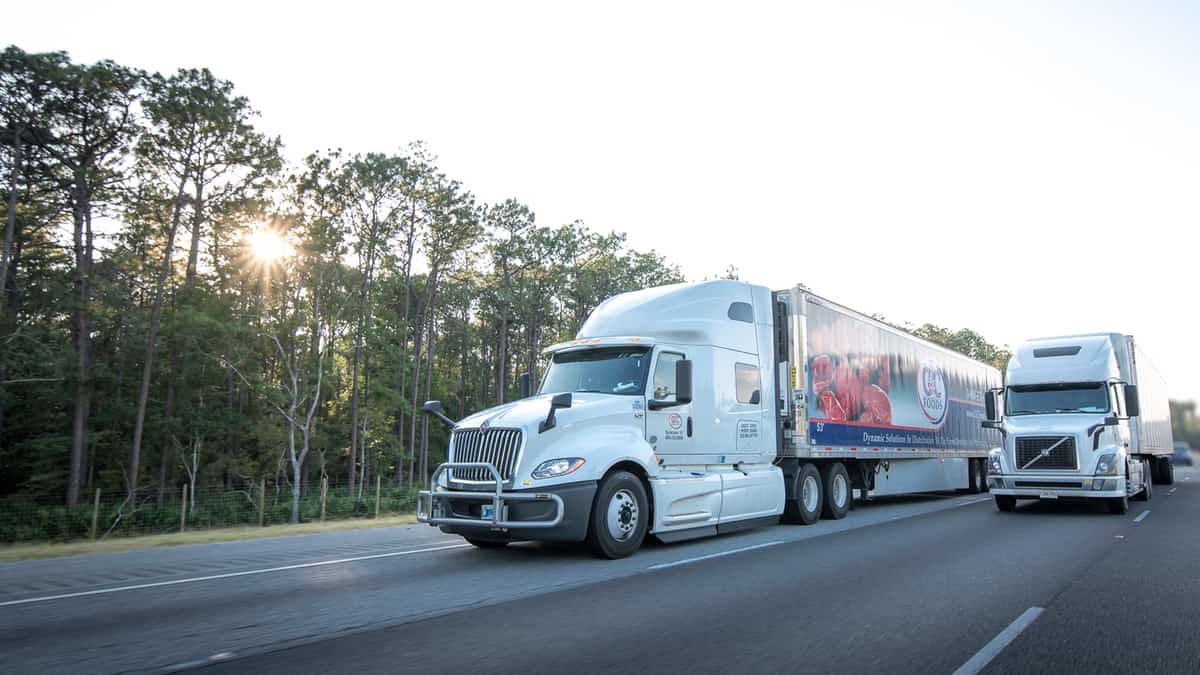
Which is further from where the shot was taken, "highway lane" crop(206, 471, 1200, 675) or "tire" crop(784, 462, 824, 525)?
"tire" crop(784, 462, 824, 525)

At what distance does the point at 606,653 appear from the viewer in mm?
4805

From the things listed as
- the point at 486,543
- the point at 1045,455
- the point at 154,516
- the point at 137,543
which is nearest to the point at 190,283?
the point at 154,516

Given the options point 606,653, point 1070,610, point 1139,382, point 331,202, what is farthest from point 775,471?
point 331,202

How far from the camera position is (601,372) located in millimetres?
10398

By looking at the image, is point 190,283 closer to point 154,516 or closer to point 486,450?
point 154,516

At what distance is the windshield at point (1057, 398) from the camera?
15094 millimetres

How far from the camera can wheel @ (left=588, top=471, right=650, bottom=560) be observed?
8883 millimetres

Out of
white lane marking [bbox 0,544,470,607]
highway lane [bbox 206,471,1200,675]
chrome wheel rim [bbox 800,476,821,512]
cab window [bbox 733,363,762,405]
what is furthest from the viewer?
chrome wheel rim [bbox 800,476,821,512]

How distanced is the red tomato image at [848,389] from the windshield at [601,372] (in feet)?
19.4

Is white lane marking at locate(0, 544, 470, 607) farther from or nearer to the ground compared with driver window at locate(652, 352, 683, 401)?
nearer to the ground

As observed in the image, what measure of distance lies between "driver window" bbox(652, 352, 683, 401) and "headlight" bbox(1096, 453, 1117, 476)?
934 cm

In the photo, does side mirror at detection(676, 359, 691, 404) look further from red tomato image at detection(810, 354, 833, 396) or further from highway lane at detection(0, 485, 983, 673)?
red tomato image at detection(810, 354, 833, 396)

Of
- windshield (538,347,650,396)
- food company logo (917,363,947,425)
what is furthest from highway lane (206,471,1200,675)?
food company logo (917,363,947,425)

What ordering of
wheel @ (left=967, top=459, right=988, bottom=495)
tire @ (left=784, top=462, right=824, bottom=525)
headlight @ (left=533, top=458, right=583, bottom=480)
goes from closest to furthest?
headlight @ (left=533, top=458, right=583, bottom=480)
tire @ (left=784, top=462, right=824, bottom=525)
wheel @ (left=967, top=459, right=988, bottom=495)
